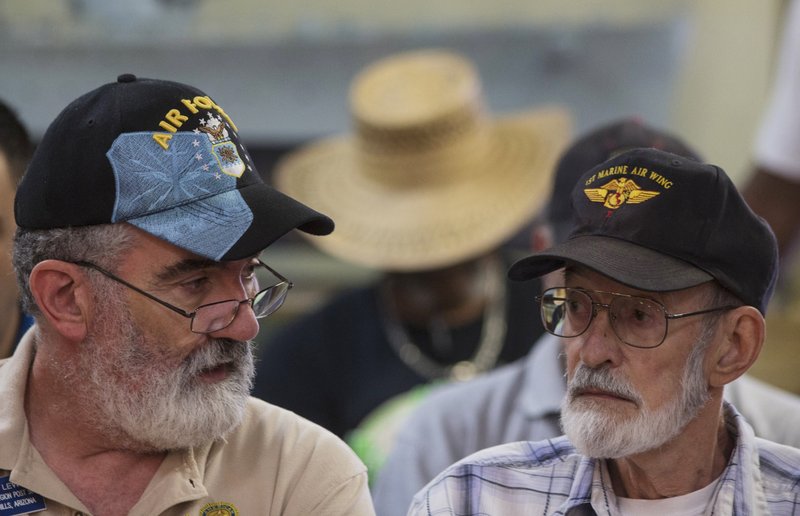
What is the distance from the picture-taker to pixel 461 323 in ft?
16.5

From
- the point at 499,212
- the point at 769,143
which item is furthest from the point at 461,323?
the point at 769,143

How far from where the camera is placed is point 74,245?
2.67 meters

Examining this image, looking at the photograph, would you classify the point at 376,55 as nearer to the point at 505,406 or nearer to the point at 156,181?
the point at 505,406

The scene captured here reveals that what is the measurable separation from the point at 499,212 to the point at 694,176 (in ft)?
8.63

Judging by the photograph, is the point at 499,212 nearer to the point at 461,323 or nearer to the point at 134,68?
the point at 461,323

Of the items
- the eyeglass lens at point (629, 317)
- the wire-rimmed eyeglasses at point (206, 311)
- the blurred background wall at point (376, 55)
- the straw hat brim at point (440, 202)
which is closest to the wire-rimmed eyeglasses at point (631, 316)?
the eyeglass lens at point (629, 317)

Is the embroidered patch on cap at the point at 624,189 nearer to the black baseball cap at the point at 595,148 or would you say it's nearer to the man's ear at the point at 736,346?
the man's ear at the point at 736,346

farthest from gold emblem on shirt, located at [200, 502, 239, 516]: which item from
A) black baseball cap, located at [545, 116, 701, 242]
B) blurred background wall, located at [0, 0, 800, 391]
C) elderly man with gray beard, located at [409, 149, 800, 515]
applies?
blurred background wall, located at [0, 0, 800, 391]

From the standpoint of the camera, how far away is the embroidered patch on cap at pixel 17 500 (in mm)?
2607

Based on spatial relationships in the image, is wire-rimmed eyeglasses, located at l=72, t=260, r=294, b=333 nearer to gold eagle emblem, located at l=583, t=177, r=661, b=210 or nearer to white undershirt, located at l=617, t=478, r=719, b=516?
gold eagle emblem, located at l=583, t=177, r=661, b=210

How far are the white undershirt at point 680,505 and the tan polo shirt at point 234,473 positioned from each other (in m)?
0.53

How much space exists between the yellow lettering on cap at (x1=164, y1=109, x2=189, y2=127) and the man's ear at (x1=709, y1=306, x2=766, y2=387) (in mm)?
1066

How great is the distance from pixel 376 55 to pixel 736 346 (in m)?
4.01

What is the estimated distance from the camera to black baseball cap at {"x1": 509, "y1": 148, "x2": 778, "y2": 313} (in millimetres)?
2518
